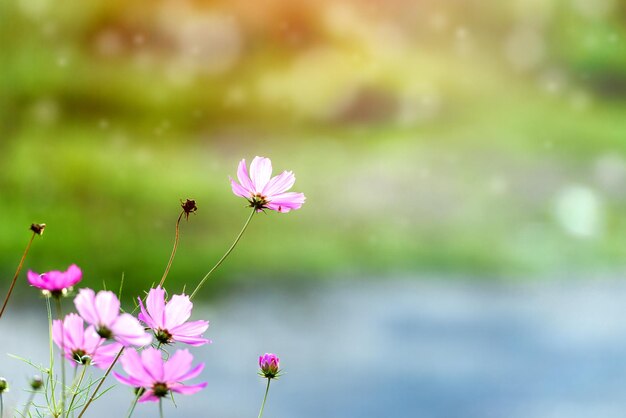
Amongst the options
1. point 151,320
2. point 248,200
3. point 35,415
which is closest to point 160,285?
point 151,320

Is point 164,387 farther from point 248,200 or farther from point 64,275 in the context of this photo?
point 248,200

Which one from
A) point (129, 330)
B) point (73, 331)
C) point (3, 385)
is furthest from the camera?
point (3, 385)

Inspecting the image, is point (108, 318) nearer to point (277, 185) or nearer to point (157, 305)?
point (157, 305)

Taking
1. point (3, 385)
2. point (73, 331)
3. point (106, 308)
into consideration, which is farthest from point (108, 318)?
point (3, 385)

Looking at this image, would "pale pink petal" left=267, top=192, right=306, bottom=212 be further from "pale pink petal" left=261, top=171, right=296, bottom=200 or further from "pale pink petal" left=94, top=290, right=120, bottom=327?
"pale pink petal" left=94, top=290, right=120, bottom=327

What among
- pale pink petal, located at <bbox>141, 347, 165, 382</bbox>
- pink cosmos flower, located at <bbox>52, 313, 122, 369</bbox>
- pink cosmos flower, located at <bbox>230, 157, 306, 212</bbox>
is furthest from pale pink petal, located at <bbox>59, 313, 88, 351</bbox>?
pink cosmos flower, located at <bbox>230, 157, 306, 212</bbox>

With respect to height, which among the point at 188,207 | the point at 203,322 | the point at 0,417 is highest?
the point at 188,207
